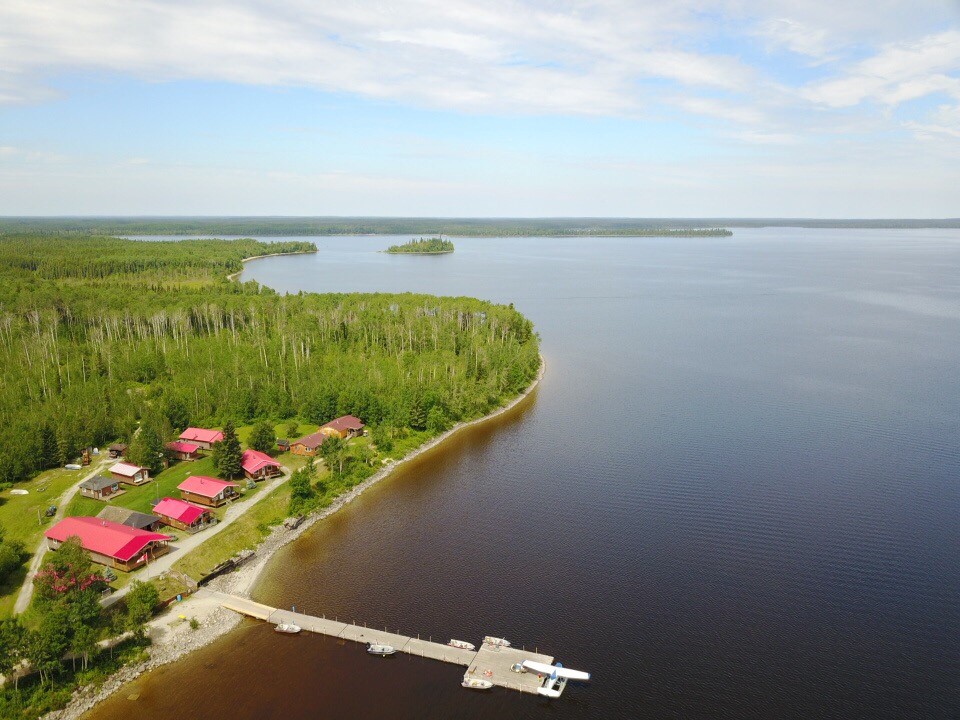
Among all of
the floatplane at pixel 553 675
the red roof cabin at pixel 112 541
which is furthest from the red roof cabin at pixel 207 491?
the floatplane at pixel 553 675

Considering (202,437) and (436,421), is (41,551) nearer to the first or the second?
(202,437)

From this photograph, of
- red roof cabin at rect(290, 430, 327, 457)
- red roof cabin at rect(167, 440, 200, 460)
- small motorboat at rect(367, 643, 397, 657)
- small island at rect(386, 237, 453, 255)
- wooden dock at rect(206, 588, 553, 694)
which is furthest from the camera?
small island at rect(386, 237, 453, 255)

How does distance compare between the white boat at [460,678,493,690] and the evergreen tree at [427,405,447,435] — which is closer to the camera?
the white boat at [460,678,493,690]

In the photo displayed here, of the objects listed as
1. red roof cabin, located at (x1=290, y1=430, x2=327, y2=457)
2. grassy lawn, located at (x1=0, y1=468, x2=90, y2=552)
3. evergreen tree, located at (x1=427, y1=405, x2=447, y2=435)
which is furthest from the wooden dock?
evergreen tree, located at (x1=427, y1=405, x2=447, y2=435)

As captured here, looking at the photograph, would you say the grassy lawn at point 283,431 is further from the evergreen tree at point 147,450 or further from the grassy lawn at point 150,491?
the evergreen tree at point 147,450

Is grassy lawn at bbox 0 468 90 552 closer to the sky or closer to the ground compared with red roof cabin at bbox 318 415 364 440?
closer to the ground

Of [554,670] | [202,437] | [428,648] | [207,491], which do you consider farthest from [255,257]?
[554,670]

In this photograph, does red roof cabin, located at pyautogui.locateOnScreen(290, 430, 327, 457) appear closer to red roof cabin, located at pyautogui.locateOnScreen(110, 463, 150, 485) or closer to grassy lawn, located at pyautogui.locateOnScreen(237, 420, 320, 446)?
grassy lawn, located at pyautogui.locateOnScreen(237, 420, 320, 446)
